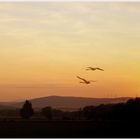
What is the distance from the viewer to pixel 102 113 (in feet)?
142

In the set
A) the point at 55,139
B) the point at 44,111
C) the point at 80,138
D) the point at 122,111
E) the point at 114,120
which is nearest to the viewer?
the point at 55,139

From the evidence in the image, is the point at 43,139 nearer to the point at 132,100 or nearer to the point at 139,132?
the point at 139,132

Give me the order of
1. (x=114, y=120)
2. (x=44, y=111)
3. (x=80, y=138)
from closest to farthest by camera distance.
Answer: (x=80, y=138)
(x=114, y=120)
(x=44, y=111)

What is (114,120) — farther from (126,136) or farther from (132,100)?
(126,136)

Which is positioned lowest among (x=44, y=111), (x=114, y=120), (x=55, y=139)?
(x=55, y=139)

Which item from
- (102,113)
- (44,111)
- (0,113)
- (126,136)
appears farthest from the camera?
(0,113)

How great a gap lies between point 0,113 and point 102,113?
1927cm

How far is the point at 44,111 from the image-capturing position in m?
51.4

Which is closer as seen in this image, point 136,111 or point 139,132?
point 139,132

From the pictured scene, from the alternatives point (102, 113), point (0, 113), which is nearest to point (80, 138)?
point (102, 113)

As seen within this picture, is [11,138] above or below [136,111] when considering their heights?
below

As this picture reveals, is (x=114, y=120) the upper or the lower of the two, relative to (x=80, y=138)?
upper

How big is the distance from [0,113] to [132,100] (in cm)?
2337

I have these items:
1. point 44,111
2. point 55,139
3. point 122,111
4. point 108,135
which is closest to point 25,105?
point 44,111
